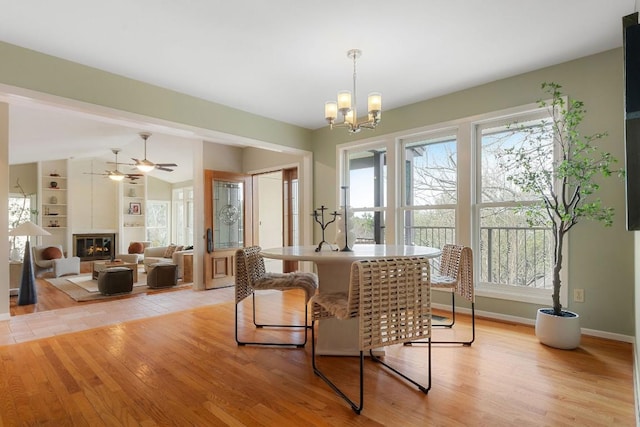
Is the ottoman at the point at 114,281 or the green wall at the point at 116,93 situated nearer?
the green wall at the point at 116,93

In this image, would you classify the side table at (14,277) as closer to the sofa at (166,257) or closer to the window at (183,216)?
the sofa at (166,257)

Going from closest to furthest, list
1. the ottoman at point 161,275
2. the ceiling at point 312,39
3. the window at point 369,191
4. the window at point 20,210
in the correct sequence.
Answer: the ceiling at point 312,39, the window at point 369,191, the ottoman at point 161,275, the window at point 20,210

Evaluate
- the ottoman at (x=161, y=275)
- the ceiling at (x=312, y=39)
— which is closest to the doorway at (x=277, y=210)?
the ottoman at (x=161, y=275)

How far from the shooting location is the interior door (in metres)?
5.55

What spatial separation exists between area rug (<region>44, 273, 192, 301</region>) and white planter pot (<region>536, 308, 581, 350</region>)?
5102mm

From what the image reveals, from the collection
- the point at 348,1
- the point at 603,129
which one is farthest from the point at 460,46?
the point at 603,129

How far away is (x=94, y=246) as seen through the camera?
29.5ft

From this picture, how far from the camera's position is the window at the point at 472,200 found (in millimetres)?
3404

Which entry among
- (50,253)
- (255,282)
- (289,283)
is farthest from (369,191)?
(50,253)

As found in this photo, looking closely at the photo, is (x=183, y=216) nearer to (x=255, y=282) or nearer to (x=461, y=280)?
(x=255, y=282)

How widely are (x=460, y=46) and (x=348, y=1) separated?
1.13m

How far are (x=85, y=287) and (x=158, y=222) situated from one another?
4.96 meters

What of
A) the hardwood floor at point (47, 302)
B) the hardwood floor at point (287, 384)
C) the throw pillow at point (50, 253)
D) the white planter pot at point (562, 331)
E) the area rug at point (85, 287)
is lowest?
the area rug at point (85, 287)

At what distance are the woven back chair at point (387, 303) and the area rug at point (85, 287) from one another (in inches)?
175
